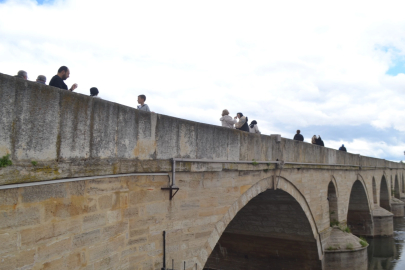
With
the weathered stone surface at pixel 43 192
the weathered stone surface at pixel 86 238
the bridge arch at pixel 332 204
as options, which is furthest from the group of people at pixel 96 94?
the bridge arch at pixel 332 204

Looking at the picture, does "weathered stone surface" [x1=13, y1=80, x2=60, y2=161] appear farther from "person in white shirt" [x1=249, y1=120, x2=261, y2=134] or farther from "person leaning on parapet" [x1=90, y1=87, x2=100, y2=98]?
"person in white shirt" [x1=249, y1=120, x2=261, y2=134]

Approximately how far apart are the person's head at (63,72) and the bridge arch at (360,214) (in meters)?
19.9

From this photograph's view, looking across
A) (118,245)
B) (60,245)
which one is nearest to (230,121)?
(118,245)

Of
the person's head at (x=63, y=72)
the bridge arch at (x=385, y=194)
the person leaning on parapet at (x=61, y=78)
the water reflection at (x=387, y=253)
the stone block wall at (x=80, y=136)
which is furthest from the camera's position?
the bridge arch at (x=385, y=194)

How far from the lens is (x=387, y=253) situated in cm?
1867

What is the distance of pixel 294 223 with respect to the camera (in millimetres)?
11867

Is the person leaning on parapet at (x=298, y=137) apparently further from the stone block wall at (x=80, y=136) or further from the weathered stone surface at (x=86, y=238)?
the weathered stone surface at (x=86, y=238)

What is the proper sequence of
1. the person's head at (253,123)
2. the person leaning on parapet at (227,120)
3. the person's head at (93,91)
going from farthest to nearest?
1. the person's head at (253,123)
2. the person leaning on parapet at (227,120)
3. the person's head at (93,91)

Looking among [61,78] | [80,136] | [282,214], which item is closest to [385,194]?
[282,214]

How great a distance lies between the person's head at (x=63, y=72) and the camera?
437 cm

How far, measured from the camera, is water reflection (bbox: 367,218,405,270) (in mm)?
16875

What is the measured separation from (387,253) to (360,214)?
11.2 feet

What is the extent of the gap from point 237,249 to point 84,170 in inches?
406

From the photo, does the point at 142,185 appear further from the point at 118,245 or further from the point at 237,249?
the point at 237,249
